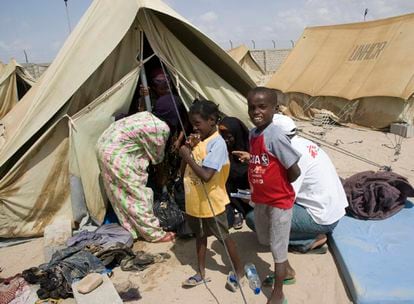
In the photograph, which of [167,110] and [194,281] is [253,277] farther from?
[167,110]

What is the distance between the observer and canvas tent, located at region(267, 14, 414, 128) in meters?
8.88

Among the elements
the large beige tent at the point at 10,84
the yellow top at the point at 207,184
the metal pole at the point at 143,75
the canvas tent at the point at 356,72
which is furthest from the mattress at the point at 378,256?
the large beige tent at the point at 10,84

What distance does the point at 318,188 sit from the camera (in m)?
3.14

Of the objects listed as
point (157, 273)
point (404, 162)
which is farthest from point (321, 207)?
point (404, 162)

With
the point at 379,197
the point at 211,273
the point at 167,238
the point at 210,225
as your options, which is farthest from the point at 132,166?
the point at 379,197

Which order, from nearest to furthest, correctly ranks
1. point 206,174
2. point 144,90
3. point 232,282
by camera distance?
point 206,174, point 232,282, point 144,90

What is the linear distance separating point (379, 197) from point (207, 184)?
207 cm

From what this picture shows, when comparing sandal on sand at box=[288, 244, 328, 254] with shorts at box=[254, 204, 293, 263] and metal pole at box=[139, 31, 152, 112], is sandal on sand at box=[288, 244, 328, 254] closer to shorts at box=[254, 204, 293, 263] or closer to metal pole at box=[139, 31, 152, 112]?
shorts at box=[254, 204, 293, 263]

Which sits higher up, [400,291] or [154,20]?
[154,20]

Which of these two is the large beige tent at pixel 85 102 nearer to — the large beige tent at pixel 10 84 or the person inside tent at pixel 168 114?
the person inside tent at pixel 168 114

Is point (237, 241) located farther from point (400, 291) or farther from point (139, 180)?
point (400, 291)

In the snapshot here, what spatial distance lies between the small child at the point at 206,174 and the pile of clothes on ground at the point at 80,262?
853mm

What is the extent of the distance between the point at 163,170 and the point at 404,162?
14.6 ft

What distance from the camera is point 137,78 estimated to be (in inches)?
166
